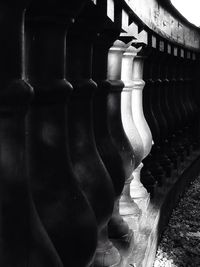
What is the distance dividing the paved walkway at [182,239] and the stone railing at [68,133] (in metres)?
0.17

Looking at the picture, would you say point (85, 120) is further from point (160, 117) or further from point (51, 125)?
point (160, 117)

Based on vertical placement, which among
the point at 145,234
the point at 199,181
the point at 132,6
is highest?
the point at 132,6

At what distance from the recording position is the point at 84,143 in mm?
1164

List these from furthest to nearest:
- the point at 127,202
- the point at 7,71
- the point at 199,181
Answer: the point at 199,181 < the point at 127,202 < the point at 7,71

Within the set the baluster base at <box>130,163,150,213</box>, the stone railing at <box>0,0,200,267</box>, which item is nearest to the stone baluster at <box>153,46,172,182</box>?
the baluster base at <box>130,163,150,213</box>

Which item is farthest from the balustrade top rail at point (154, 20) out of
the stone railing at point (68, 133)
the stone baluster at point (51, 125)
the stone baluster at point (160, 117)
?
the stone baluster at point (51, 125)

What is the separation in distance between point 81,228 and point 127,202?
1.01m

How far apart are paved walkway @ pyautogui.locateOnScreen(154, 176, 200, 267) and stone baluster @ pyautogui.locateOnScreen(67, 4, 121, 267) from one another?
1092mm

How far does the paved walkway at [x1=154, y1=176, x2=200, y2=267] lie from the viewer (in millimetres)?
2314

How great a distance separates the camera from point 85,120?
1162 mm

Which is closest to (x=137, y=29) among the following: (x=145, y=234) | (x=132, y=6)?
(x=132, y=6)

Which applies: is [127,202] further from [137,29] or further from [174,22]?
[174,22]

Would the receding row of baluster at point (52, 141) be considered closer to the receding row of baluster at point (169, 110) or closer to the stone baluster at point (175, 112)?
the receding row of baluster at point (169, 110)

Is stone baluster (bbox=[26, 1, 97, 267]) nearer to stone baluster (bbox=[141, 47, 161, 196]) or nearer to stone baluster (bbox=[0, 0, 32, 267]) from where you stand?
stone baluster (bbox=[0, 0, 32, 267])
